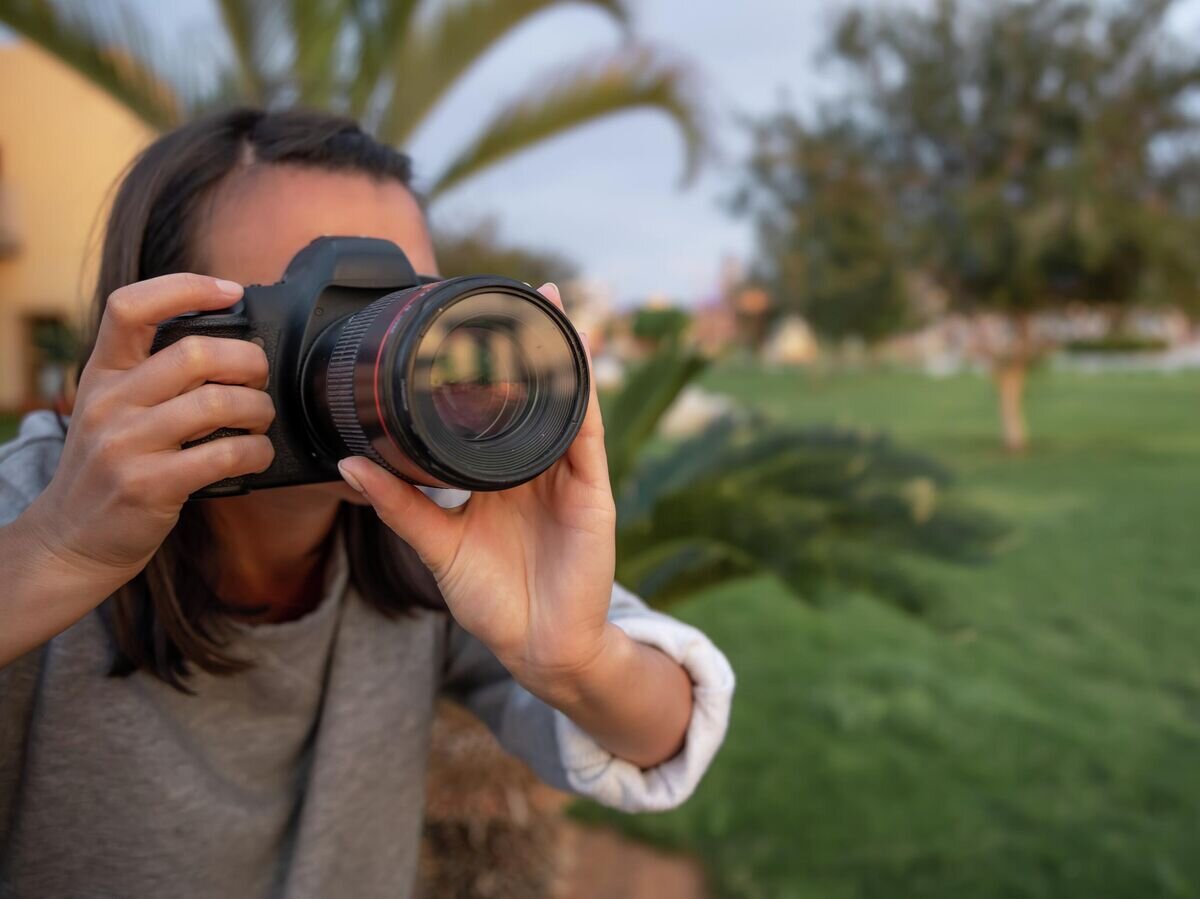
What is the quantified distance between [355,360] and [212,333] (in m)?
0.16

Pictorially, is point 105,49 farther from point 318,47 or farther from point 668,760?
point 668,760

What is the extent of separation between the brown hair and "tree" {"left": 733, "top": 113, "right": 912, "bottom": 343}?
9803 millimetres

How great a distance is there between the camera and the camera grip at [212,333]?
85 centimetres

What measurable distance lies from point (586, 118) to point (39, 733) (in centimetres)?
276

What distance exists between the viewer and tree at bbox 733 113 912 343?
10.2 m

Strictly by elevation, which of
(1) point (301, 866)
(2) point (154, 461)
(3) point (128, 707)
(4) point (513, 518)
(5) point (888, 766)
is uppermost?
(2) point (154, 461)

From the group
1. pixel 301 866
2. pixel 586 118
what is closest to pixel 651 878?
pixel 301 866

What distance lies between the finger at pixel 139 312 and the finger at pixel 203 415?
0.06 metres

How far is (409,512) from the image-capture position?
2.87ft

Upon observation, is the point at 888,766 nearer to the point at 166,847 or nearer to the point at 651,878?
the point at 651,878

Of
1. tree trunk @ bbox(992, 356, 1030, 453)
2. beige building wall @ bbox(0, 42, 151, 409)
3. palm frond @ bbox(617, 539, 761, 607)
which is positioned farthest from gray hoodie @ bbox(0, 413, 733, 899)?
tree trunk @ bbox(992, 356, 1030, 453)

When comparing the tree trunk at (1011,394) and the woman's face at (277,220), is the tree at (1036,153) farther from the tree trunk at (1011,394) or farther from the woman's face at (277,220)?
the woman's face at (277,220)

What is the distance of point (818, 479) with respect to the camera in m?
2.31

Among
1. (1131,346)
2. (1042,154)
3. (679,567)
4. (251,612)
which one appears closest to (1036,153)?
(1042,154)
